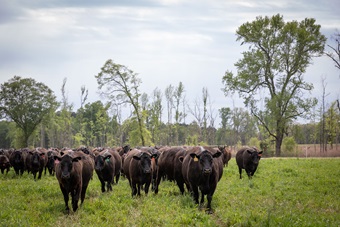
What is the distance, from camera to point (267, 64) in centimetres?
5084

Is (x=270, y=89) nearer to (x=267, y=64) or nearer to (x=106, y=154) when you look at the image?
(x=267, y=64)

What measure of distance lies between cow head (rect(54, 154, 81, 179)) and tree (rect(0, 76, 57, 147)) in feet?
170

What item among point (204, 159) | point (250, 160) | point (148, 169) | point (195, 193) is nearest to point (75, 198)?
point (148, 169)

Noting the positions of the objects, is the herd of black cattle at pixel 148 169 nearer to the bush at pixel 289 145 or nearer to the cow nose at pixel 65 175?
the cow nose at pixel 65 175

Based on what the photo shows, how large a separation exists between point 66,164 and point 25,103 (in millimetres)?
52681

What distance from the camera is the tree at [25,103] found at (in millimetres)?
59531

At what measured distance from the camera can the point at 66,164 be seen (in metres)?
11.8

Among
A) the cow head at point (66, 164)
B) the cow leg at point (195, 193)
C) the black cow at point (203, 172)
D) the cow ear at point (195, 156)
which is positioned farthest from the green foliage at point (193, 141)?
the cow head at point (66, 164)

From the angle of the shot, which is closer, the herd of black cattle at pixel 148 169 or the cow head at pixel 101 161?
the herd of black cattle at pixel 148 169

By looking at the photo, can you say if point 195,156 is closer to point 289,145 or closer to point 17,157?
point 17,157

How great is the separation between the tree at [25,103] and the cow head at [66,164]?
51.8 m

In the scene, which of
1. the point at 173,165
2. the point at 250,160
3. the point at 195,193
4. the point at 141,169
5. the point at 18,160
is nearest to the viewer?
the point at 195,193

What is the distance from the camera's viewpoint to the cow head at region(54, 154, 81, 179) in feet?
38.0

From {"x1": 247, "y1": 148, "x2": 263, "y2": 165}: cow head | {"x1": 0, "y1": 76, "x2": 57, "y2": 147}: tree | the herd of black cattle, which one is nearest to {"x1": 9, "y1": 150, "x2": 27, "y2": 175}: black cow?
the herd of black cattle
